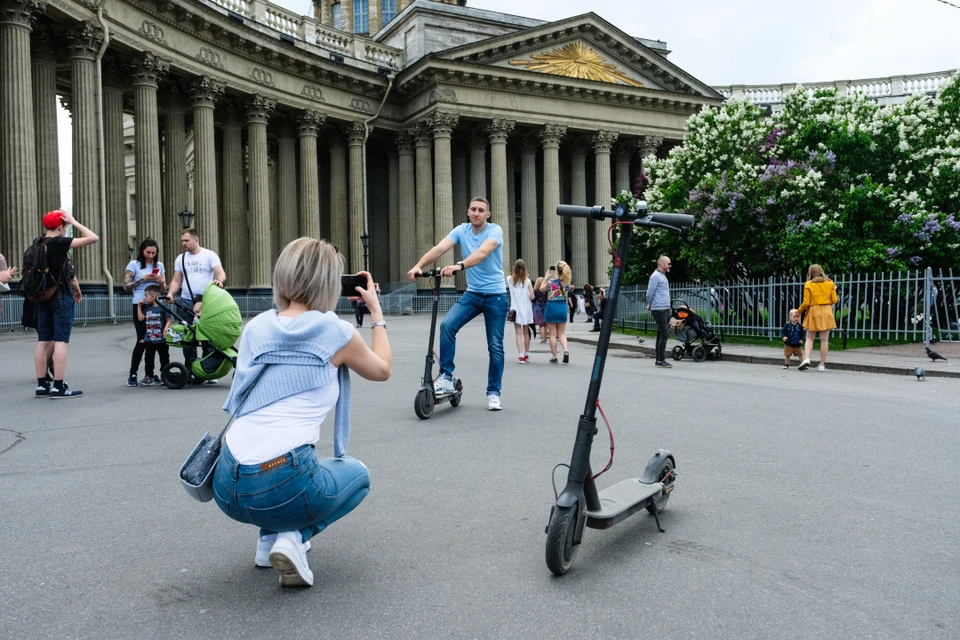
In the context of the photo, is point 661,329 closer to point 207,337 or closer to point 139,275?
point 207,337

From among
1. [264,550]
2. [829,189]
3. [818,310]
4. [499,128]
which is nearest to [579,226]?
[499,128]

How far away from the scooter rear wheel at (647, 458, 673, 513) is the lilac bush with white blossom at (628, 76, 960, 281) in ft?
51.6

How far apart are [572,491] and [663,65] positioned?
4688cm

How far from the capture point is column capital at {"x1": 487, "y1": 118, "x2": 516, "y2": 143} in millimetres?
42812

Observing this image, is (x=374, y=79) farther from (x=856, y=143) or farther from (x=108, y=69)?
(x=856, y=143)

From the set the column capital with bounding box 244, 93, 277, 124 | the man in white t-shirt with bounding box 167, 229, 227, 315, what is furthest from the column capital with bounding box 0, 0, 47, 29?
the man in white t-shirt with bounding box 167, 229, 227, 315

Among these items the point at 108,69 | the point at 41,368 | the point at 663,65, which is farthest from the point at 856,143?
the point at 663,65

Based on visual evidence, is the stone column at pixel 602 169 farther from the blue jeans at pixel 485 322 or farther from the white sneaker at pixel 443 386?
the white sneaker at pixel 443 386

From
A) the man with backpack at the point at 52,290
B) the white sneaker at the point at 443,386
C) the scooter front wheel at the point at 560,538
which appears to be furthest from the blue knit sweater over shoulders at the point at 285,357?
the man with backpack at the point at 52,290

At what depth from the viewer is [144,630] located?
2934mm

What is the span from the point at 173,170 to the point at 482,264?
96.6 ft

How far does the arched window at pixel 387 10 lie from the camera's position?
58.6 metres

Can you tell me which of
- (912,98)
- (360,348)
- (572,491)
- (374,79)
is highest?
(374,79)

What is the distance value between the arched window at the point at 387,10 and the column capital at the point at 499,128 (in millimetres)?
20656
